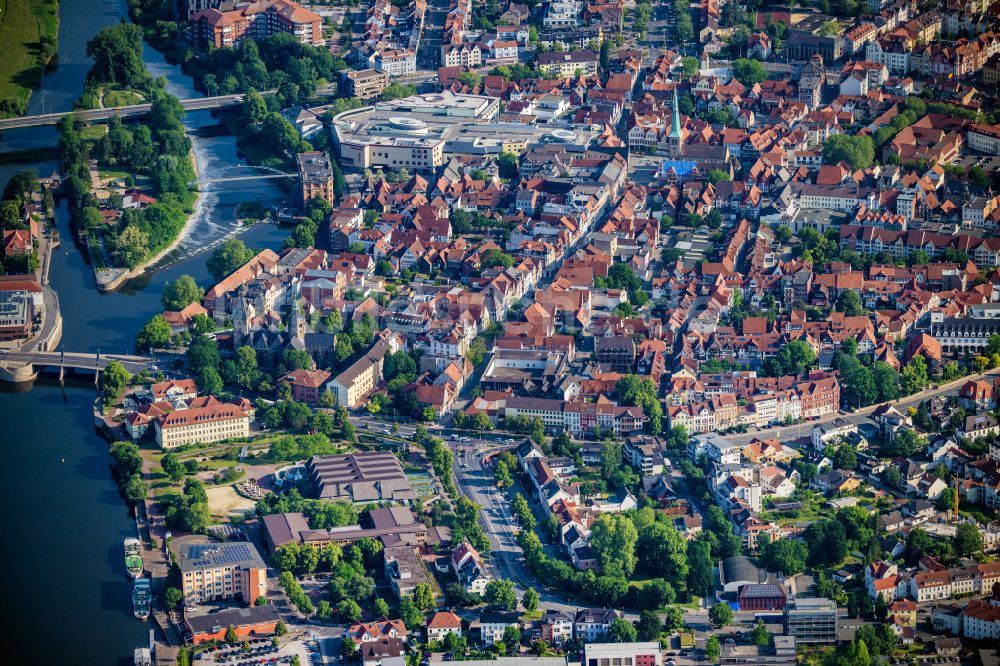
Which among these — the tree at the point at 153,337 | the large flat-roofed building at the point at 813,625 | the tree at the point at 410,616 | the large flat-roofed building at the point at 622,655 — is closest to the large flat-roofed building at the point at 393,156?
the tree at the point at 153,337

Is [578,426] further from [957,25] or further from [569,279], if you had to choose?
[957,25]

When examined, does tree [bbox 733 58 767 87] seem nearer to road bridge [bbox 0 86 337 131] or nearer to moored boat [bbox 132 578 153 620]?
road bridge [bbox 0 86 337 131]

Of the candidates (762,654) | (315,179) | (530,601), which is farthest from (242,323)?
(762,654)

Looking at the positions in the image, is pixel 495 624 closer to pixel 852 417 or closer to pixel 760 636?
pixel 760 636

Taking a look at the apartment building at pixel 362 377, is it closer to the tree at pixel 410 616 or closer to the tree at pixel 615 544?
the tree at pixel 615 544

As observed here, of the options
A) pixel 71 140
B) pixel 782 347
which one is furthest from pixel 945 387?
pixel 71 140

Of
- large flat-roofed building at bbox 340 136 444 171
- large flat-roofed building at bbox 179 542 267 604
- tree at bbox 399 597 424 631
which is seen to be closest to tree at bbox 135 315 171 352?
large flat-roofed building at bbox 179 542 267 604
